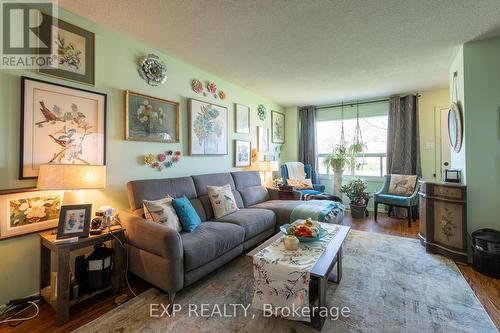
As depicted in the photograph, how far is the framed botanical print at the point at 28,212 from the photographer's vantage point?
171 centimetres

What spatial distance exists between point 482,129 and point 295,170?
296cm

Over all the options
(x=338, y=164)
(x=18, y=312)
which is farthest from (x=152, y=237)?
(x=338, y=164)

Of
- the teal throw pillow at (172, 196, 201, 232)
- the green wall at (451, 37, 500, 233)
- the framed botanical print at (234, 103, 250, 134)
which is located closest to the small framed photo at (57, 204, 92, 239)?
the teal throw pillow at (172, 196, 201, 232)

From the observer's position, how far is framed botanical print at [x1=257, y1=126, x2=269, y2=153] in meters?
4.69

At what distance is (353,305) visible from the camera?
1788 mm

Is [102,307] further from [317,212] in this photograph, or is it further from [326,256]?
[317,212]

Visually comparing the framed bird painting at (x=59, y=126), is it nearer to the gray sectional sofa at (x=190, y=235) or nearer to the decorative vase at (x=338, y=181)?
the gray sectional sofa at (x=190, y=235)

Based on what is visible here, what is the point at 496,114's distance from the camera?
8.07 ft

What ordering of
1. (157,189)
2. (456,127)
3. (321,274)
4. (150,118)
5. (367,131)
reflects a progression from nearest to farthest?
(321,274), (157,189), (150,118), (456,127), (367,131)

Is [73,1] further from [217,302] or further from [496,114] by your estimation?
[496,114]

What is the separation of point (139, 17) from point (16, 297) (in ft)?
8.56

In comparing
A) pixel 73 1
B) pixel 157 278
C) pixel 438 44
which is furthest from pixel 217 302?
pixel 438 44

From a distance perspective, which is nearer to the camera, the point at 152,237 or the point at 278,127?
the point at 152,237

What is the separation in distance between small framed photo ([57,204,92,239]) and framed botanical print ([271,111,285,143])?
411cm
